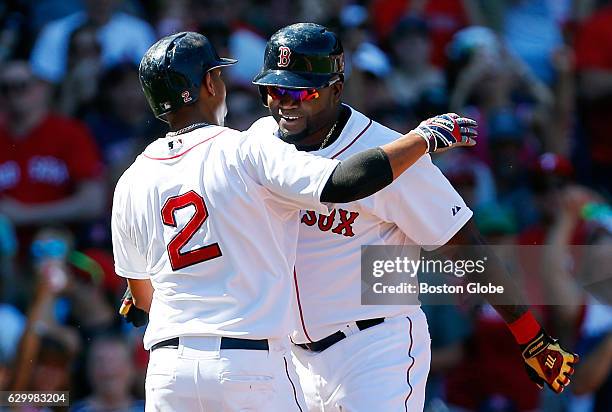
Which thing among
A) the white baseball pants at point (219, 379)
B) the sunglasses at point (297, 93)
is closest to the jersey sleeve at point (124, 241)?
the white baseball pants at point (219, 379)

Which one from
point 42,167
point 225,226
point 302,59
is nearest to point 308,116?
point 302,59

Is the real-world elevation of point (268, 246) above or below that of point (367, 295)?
above

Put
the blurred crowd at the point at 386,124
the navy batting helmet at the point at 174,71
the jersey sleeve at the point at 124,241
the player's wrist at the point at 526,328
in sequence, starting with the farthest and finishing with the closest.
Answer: the blurred crowd at the point at 386,124, the player's wrist at the point at 526,328, the jersey sleeve at the point at 124,241, the navy batting helmet at the point at 174,71

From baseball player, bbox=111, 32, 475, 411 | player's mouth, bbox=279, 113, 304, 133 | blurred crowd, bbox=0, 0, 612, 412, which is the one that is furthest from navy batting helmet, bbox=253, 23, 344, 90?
blurred crowd, bbox=0, 0, 612, 412

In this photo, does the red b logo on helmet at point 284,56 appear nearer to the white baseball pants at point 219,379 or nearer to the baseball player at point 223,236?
the baseball player at point 223,236

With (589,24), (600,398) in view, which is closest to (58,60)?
A: (589,24)

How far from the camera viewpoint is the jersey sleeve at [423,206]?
4.28 metres

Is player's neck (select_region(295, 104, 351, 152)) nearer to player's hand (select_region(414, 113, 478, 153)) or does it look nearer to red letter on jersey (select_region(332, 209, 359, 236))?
red letter on jersey (select_region(332, 209, 359, 236))

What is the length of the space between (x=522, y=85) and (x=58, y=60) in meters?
3.25

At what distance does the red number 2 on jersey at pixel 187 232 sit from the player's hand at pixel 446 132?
770mm

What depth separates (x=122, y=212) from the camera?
4160 mm

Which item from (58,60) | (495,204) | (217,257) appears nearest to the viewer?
(217,257)

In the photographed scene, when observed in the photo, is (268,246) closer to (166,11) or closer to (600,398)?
(600,398)

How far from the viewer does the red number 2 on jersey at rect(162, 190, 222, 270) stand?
12.8 feet
